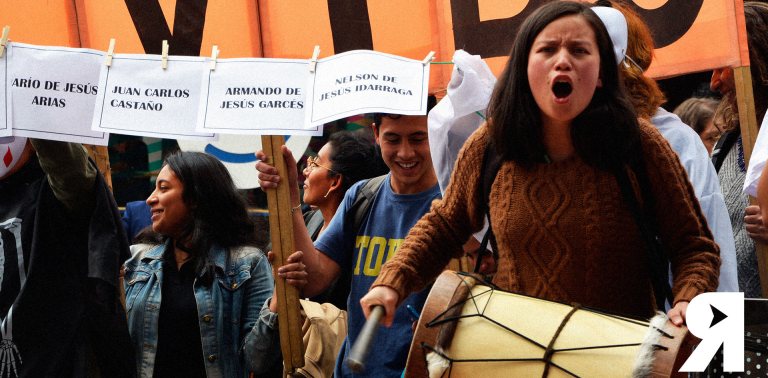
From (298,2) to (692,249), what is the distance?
256 centimetres

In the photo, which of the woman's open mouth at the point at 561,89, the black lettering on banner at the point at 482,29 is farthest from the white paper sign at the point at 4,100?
the woman's open mouth at the point at 561,89

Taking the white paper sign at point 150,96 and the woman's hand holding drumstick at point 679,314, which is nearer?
the woman's hand holding drumstick at point 679,314

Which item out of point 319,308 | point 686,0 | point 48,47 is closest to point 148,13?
point 48,47

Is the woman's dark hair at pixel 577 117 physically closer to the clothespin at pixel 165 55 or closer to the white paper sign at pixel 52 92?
the clothespin at pixel 165 55

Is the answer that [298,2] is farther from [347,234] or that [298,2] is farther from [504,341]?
[504,341]

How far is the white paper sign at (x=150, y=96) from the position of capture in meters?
4.30

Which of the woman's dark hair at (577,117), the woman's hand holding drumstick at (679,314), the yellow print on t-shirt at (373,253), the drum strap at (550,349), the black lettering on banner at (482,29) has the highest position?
the black lettering on banner at (482,29)

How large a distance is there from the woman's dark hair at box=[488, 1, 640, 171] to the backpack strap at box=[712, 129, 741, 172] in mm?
1597

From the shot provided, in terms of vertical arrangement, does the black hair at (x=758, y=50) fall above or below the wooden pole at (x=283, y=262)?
above

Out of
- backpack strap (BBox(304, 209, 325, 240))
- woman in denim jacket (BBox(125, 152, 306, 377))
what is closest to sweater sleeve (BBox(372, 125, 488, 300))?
woman in denim jacket (BBox(125, 152, 306, 377))

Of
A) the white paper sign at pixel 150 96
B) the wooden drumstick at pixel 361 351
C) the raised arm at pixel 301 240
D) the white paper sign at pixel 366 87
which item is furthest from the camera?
the white paper sign at pixel 150 96

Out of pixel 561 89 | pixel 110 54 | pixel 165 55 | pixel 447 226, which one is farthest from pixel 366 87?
pixel 561 89

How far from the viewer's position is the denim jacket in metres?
4.63

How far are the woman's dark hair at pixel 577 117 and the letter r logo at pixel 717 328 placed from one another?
1.45 ft
